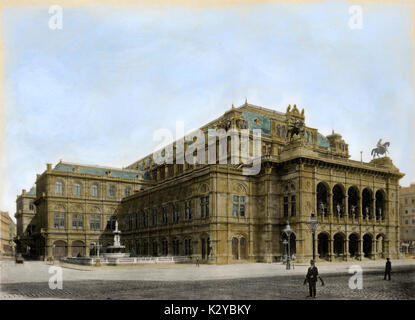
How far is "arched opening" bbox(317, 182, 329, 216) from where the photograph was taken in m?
55.2

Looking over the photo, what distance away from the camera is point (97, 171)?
86375 millimetres

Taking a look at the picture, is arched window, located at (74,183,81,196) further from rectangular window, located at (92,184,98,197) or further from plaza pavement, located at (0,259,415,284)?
plaza pavement, located at (0,259,415,284)

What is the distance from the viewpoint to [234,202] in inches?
2175

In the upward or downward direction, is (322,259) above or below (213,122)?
below

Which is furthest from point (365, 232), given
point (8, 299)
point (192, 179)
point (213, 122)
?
point (8, 299)

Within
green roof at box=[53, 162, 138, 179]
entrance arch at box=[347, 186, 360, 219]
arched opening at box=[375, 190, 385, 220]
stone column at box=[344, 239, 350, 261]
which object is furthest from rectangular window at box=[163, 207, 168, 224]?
arched opening at box=[375, 190, 385, 220]

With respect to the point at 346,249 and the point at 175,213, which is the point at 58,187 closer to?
the point at 175,213

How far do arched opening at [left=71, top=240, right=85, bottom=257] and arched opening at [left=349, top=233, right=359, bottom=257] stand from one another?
45828 millimetres

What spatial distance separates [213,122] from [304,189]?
2807cm

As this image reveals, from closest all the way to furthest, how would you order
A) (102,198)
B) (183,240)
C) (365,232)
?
(365,232) < (183,240) < (102,198)

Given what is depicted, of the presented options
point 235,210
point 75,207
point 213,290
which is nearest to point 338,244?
point 235,210

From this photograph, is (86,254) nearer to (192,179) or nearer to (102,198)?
(102,198)

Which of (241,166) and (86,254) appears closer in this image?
(241,166)
